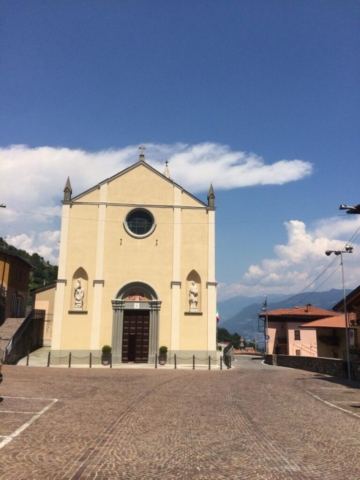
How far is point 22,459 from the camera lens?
6.81 meters

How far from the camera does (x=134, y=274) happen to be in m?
26.8

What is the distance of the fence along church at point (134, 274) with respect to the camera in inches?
1024

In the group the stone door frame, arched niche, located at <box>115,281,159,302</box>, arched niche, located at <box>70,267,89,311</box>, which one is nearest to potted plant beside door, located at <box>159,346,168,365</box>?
the stone door frame

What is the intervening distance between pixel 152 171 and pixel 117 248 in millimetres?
5926

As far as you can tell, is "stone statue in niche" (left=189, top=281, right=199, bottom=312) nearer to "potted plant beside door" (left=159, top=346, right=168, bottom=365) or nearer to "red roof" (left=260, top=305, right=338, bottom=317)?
"potted plant beside door" (left=159, top=346, right=168, bottom=365)

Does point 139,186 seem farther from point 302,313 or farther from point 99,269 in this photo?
point 302,313

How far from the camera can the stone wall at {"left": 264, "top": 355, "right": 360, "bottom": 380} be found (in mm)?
21938

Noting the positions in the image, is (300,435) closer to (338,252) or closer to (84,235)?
(338,252)

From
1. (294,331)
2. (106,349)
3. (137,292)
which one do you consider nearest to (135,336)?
(106,349)

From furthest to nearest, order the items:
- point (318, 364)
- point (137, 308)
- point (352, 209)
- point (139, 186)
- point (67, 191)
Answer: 1. point (139, 186)
2. point (67, 191)
3. point (137, 308)
4. point (318, 364)
5. point (352, 209)

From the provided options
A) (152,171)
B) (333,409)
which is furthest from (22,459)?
(152,171)

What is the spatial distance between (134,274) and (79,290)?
3.59 metres

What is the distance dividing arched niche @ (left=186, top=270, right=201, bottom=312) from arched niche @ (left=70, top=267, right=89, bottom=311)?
6.51 metres

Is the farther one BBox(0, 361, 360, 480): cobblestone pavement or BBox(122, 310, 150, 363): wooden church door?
BBox(122, 310, 150, 363): wooden church door
